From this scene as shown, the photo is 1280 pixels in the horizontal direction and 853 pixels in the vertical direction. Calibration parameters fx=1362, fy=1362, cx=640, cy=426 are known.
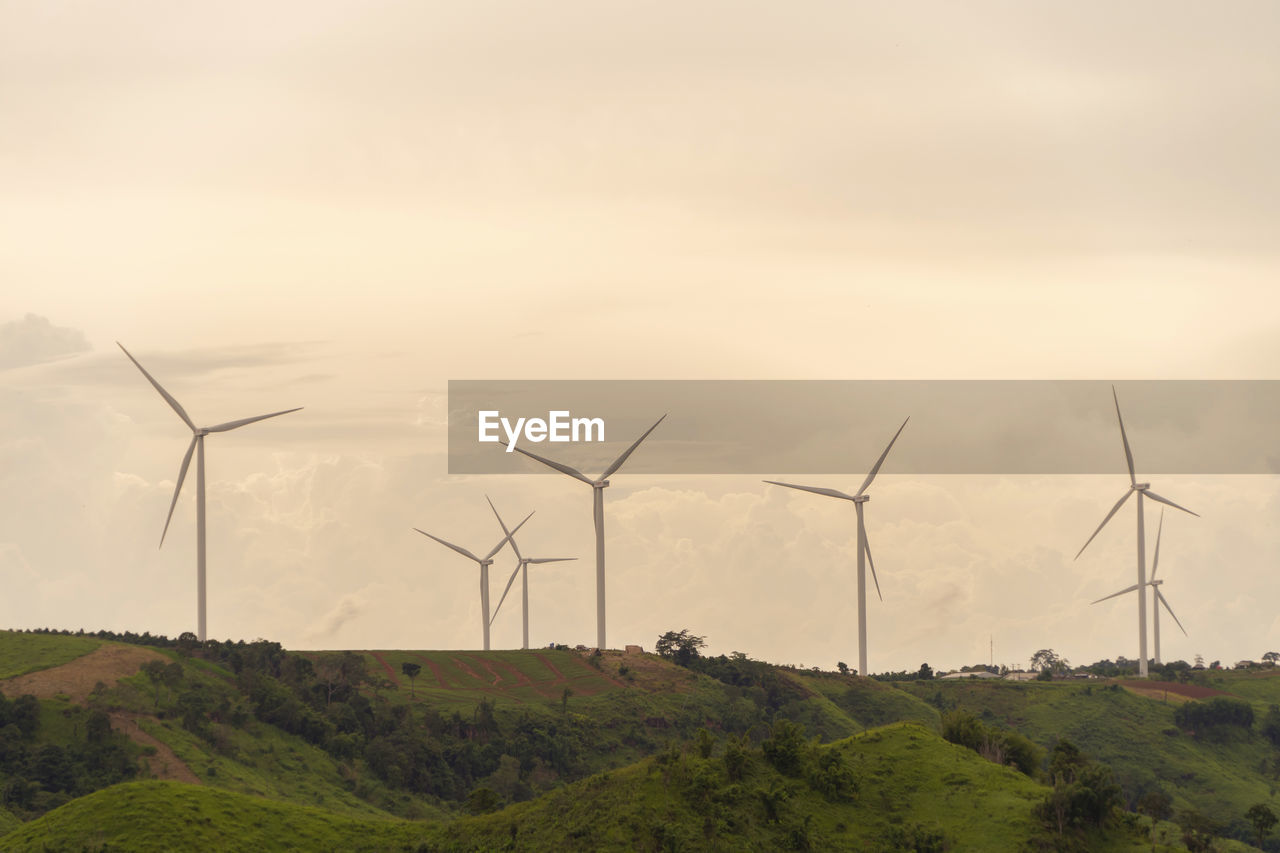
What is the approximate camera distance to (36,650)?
568 feet

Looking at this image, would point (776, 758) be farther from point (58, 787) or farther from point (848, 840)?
point (58, 787)

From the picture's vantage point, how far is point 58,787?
139 m

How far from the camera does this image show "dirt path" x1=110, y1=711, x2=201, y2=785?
146 metres

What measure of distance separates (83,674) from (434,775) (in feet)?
144

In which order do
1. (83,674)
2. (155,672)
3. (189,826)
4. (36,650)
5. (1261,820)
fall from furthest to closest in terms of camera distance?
1. (36,650)
2. (155,672)
3. (83,674)
4. (1261,820)
5. (189,826)

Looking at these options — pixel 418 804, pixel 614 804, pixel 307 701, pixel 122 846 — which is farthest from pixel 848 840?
pixel 307 701

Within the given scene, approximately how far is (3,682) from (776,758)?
100488 mm

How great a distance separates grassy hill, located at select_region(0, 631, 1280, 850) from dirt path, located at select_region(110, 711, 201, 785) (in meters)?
0.26

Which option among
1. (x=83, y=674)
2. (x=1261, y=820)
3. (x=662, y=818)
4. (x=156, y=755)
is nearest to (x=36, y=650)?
(x=83, y=674)

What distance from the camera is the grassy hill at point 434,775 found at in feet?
319

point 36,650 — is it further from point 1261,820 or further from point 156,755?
point 1261,820

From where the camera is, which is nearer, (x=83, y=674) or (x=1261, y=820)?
(x=1261, y=820)

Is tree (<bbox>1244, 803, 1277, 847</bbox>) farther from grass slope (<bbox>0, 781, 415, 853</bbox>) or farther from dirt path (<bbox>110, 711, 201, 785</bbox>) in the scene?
dirt path (<bbox>110, 711, 201, 785</bbox>)

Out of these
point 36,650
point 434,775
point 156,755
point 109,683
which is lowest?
point 434,775
